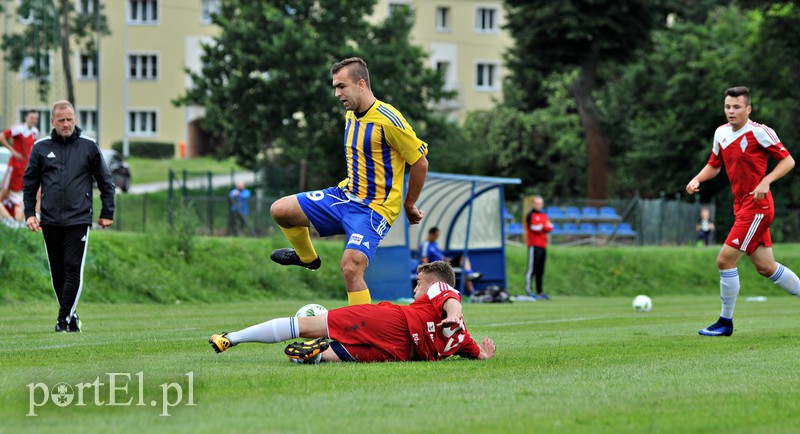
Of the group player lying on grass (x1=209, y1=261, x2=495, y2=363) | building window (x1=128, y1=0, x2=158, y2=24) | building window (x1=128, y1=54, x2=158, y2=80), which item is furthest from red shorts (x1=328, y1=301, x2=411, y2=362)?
building window (x1=128, y1=54, x2=158, y2=80)

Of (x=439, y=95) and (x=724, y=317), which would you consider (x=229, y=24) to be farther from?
(x=724, y=317)

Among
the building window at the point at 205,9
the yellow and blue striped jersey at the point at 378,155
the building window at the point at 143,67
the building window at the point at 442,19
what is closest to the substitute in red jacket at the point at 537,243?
the yellow and blue striped jersey at the point at 378,155

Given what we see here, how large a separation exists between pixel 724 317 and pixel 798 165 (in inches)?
1662

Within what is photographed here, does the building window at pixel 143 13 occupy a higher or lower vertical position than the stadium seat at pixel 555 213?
higher

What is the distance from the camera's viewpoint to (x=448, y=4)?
7956 cm

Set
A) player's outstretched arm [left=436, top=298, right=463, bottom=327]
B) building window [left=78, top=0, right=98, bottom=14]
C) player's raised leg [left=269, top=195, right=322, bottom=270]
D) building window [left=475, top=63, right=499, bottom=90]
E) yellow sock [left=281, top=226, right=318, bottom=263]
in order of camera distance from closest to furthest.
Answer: player's outstretched arm [left=436, top=298, right=463, bottom=327] < player's raised leg [left=269, top=195, right=322, bottom=270] < yellow sock [left=281, top=226, right=318, bottom=263] < building window [left=78, top=0, right=98, bottom=14] < building window [left=475, top=63, right=499, bottom=90]

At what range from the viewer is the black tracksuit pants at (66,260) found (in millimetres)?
12336

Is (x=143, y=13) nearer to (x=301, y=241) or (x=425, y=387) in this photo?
(x=301, y=241)

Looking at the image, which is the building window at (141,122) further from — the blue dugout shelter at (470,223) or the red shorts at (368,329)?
the red shorts at (368,329)

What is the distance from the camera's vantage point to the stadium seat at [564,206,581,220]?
143ft

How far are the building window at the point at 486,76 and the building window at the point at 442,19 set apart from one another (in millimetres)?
3473

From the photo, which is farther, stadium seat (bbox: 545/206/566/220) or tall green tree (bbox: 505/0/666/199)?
tall green tree (bbox: 505/0/666/199)

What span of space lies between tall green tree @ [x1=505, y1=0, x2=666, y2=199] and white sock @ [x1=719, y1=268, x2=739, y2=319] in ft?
123

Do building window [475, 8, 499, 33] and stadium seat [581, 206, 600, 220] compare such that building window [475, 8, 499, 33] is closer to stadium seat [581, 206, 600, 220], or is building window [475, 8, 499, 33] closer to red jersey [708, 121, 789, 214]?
stadium seat [581, 206, 600, 220]
